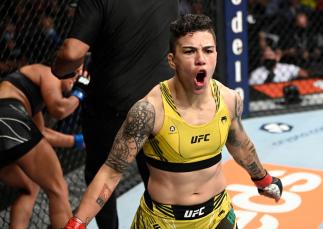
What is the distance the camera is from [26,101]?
8.32ft

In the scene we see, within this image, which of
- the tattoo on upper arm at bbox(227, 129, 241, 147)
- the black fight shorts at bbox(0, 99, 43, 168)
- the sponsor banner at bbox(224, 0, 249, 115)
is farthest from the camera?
the sponsor banner at bbox(224, 0, 249, 115)

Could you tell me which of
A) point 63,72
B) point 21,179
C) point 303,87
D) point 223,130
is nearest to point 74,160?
point 21,179

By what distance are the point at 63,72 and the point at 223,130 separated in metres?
0.76

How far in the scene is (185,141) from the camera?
1.70m

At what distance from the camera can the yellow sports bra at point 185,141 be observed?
1696mm

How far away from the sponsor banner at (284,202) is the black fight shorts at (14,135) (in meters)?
1.24

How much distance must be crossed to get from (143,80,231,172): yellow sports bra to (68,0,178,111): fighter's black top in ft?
1.57

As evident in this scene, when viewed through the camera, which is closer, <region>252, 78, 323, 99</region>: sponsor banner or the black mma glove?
the black mma glove

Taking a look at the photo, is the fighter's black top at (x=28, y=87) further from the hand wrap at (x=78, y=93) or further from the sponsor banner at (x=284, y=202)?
the sponsor banner at (x=284, y=202)

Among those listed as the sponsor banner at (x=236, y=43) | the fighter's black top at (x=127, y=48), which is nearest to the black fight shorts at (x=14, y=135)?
the fighter's black top at (x=127, y=48)

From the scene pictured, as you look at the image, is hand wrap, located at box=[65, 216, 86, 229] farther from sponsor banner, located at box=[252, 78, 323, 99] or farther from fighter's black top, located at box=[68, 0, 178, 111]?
sponsor banner, located at box=[252, 78, 323, 99]

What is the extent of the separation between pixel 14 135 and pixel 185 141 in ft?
3.21

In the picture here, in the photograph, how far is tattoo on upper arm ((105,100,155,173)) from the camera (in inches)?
65.5

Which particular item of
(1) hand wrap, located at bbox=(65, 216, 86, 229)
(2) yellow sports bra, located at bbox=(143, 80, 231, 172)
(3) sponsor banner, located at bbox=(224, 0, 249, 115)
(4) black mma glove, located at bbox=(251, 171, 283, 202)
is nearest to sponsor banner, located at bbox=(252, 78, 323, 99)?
(3) sponsor banner, located at bbox=(224, 0, 249, 115)
